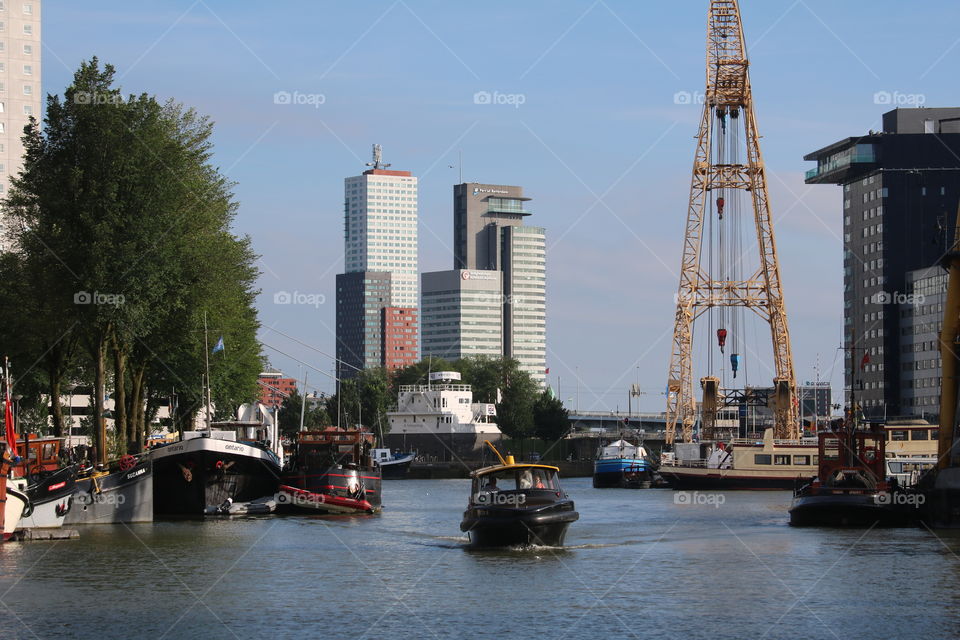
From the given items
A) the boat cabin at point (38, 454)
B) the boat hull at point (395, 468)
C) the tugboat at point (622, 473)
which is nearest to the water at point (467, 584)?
the boat cabin at point (38, 454)

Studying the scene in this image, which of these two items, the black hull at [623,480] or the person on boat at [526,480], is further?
the black hull at [623,480]

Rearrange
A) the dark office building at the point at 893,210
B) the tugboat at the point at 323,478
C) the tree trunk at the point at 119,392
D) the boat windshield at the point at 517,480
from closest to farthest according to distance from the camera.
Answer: the boat windshield at the point at 517,480 < the tree trunk at the point at 119,392 < the tugboat at the point at 323,478 < the dark office building at the point at 893,210

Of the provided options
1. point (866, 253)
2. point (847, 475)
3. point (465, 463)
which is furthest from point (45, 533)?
point (866, 253)

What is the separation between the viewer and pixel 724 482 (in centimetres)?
10319

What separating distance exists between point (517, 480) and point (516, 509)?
1.07 meters

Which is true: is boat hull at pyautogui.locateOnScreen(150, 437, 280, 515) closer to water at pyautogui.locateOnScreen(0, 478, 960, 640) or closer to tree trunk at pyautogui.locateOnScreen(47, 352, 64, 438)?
water at pyautogui.locateOnScreen(0, 478, 960, 640)

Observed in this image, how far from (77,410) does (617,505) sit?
9828 centimetres

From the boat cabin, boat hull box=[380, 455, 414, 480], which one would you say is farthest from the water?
boat hull box=[380, 455, 414, 480]

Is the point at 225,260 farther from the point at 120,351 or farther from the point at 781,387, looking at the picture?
the point at 781,387

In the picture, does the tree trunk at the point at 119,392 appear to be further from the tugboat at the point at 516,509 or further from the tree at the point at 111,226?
the tugboat at the point at 516,509

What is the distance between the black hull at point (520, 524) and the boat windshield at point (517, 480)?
799 millimetres

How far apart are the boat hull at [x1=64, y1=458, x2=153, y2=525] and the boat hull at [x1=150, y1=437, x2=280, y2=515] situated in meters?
3.54

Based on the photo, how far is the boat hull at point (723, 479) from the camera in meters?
101

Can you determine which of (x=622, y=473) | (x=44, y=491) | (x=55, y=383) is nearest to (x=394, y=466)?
(x=622, y=473)
